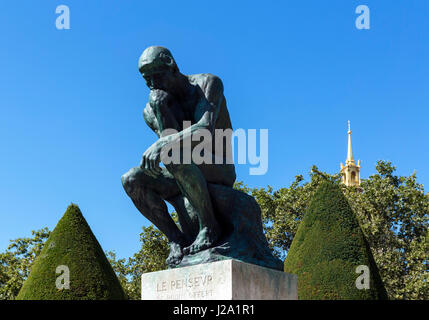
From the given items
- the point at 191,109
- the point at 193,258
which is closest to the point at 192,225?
the point at 193,258

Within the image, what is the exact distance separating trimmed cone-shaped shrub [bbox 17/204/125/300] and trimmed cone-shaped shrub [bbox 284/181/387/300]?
5.36m

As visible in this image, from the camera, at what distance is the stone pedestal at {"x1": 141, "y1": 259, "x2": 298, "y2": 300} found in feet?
19.4

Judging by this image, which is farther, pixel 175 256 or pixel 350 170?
pixel 350 170

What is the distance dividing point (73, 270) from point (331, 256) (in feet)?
23.5

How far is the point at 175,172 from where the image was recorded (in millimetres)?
6324

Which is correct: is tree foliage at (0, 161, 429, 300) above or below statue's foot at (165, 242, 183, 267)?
above

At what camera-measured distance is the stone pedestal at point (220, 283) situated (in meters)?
5.93

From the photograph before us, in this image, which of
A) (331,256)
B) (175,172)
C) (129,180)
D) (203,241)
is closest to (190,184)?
(175,172)

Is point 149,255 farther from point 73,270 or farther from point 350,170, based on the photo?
point 350,170

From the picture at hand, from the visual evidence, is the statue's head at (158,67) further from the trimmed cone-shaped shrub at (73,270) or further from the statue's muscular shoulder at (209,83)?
the trimmed cone-shaped shrub at (73,270)

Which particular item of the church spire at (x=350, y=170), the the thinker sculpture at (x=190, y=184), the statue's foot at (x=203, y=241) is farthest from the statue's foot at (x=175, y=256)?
the church spire at (x=350, y=170)
